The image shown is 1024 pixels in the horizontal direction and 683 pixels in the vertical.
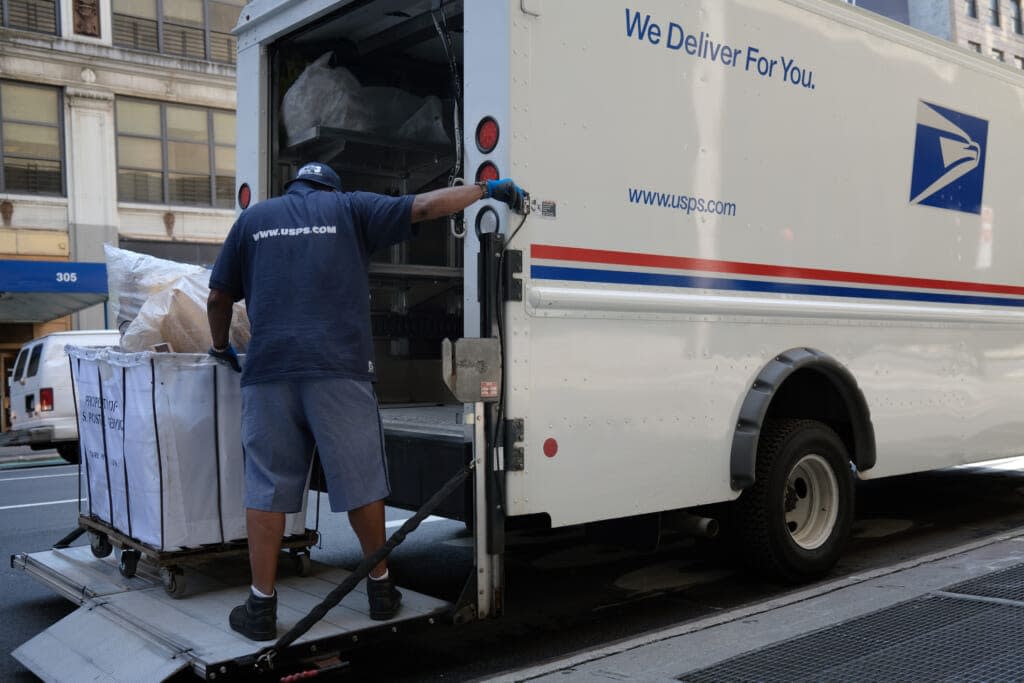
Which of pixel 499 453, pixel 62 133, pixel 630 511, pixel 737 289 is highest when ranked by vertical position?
Answer: pixel 62 133

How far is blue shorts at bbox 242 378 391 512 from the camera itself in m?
3.81

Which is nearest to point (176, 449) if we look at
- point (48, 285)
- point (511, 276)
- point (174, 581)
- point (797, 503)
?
point (174, 581)

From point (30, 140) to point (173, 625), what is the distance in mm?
18945

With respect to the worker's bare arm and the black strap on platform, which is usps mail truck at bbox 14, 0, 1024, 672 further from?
the worker's bare arm

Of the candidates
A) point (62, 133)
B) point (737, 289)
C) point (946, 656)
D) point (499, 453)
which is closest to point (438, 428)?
point (499, 453)

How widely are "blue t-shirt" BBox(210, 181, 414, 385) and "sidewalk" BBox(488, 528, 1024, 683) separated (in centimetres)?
137

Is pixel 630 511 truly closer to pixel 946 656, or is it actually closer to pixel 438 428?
pixel 438 428

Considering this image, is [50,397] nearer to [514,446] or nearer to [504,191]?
[514,446]

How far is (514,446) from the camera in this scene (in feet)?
12.9

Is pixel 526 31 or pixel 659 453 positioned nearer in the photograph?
pixel 526 31

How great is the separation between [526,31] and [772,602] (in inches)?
107

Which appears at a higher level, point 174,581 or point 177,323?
point 177,323

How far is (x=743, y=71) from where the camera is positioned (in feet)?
15.9

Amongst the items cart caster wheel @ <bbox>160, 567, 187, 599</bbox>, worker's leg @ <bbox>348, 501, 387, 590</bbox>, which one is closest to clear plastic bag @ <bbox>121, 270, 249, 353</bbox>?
cart caster wheel @ <bbox>160, 567, 187, 599</bbox>
